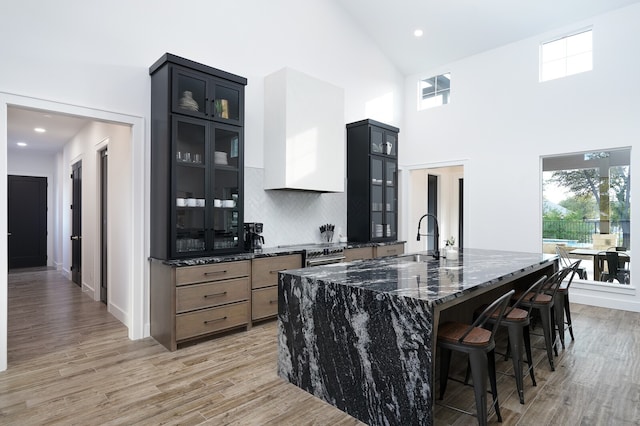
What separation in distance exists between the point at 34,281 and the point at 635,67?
992cm

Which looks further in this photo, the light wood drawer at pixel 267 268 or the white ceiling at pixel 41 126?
the white ceiling at pixel 41 126

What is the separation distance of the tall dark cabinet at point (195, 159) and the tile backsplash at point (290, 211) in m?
0.65

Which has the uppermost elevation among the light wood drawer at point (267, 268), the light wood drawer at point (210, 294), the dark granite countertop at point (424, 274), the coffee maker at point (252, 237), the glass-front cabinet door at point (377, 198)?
the glass-front cabinet door at point (377, 198)

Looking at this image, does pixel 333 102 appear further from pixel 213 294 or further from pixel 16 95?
pixel 16 95

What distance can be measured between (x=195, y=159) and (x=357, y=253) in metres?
2.56

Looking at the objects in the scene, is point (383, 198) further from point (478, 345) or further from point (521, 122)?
point (478, 345)

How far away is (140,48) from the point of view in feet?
12.0

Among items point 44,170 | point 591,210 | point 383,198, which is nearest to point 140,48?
point 383,198

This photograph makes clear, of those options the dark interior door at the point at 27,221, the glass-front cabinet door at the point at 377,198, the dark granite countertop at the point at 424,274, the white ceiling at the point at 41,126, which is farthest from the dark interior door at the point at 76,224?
the dark granite countertop at the point at 424,274

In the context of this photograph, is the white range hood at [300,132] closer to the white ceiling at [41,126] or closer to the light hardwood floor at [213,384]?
the light hardwood floor at [213,384]

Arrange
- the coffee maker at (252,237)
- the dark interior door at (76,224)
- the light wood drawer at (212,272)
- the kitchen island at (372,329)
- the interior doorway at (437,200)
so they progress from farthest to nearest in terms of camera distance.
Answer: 1. the interior doorway at (437,200)
2. the dark interior door at (76,224)
3. the coffee maker at (252,237)
4. the light wood drawer at (212,272)
5. the kitchen island at (372,329)

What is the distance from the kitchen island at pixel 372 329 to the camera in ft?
6.27

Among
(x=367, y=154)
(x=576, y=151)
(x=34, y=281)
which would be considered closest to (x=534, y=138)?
(x=576, y=151)

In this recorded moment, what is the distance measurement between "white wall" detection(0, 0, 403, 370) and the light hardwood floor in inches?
21.8
